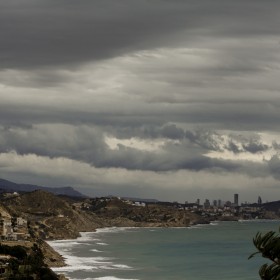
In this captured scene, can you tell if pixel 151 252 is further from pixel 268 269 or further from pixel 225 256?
pixel 268 269

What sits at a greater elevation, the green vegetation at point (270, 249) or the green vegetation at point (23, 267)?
the green vegetation at point (270, 249)

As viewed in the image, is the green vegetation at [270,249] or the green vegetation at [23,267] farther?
the green vegetation at [23,267]

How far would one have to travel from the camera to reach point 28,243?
140 meters

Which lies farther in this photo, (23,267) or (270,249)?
(23,267)

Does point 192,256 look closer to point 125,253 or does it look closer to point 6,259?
point 125,253

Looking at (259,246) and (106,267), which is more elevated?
(259,246)

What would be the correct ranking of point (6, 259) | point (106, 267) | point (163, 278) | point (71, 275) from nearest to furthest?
point (6, 259) < point (71, 275) < point (163, 278) < point (106, 267)

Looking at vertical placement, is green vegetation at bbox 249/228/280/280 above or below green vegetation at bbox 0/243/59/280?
above

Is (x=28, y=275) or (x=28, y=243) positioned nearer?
(x=28, y=275)

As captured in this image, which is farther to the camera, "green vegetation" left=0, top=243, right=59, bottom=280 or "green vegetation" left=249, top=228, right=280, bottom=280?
"green vegetation" left=0, top=243, right=59, bottom=280

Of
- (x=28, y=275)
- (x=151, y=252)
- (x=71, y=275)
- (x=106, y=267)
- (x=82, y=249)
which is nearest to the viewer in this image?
(x=28, y=275)

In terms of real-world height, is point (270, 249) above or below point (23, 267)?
above

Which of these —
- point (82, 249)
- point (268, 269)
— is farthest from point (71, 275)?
point (268, 269)

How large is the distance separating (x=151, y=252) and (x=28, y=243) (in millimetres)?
66785
